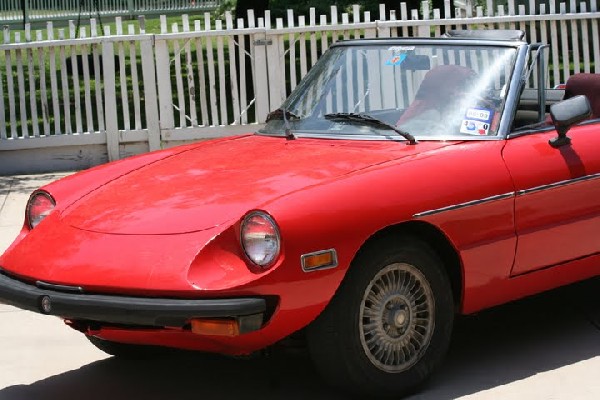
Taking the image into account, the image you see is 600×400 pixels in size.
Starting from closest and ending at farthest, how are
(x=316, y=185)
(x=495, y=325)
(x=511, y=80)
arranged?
1. (x=316, y=185)
2. (x=511, y=80)
3. (x=495, y=325)

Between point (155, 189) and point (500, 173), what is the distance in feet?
5.03

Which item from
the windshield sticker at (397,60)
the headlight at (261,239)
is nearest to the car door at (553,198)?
the windshield sticker at (397,60)

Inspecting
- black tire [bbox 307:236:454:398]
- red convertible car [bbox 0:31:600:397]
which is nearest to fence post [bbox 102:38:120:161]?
red convertible car [bbox 0:31:600:397]

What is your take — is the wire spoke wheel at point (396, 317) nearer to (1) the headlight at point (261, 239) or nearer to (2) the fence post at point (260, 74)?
(1) the headlight at point (261, 239)

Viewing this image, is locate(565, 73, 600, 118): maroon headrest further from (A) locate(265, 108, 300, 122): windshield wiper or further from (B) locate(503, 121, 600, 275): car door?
(A) locate(265, 108, 300, 122): windshield wiper

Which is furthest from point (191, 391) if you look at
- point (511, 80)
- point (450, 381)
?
point (511, 80)

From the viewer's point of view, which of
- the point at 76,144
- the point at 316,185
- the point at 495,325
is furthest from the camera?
the point at 76,144

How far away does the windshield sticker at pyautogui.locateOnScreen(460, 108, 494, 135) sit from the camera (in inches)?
233

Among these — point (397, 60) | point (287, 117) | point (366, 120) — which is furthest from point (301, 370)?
point (397, 60)

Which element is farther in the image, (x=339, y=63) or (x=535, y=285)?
(x=339, y=63)

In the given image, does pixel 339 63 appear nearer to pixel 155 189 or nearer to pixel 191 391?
pixel 155 189

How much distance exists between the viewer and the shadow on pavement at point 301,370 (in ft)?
18.2

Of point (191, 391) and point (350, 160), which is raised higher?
point (350, 160)

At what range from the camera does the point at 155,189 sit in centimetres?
559
